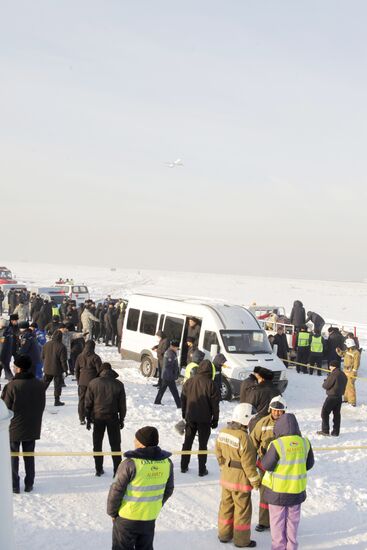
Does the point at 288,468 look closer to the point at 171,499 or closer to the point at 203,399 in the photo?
the point at 171,499

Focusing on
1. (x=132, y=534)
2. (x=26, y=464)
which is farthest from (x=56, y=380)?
(x=132, y=534)

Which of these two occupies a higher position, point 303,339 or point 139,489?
point 139,489

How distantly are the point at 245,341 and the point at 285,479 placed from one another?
8.39 meters

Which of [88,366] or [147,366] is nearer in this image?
[88,366]

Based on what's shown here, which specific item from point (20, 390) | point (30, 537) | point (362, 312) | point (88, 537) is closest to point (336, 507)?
point (88, 537)

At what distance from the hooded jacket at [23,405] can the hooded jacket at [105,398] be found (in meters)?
0.89

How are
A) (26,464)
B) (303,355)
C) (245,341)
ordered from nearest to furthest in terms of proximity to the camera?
(26,464), (245,341), (303,355)

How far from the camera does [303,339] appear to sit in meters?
17.6

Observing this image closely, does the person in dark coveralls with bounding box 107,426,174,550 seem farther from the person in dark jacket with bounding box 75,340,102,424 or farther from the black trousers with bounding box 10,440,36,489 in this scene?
the person in dark jacket with bounding box 75,340,102,424

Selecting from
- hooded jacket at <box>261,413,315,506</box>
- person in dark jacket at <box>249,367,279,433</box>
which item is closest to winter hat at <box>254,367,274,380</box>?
person in dark jacket at <box>249,367,279,433</box>

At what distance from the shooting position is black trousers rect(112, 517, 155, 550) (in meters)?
4.82

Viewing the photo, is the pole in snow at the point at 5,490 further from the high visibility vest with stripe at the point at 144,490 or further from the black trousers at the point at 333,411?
the black trousers at the point at 333,411

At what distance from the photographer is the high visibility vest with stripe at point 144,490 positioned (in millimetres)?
4750

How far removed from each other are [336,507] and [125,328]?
404 inches
